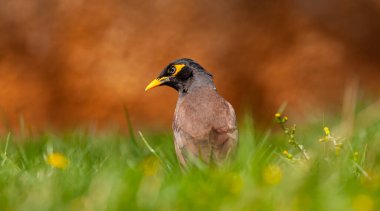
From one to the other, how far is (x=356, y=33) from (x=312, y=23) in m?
0.39

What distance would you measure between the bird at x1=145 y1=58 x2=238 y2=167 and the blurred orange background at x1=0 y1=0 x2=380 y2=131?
2547 mm

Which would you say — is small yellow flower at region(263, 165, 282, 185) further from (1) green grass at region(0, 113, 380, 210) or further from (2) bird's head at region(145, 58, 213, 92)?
(2) bird's head at region(145, 58, 213, 92)

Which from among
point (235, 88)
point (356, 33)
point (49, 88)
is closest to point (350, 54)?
point (356, 33)

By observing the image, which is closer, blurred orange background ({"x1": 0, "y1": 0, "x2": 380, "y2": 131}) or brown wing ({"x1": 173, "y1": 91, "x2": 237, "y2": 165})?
brown wing ({"x1": 173, "y1": 91, "x2": 237, "y2": 165})

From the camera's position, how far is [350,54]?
6559 millimetres

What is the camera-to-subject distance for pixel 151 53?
6.40m

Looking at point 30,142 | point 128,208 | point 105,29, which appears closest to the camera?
point 128,208

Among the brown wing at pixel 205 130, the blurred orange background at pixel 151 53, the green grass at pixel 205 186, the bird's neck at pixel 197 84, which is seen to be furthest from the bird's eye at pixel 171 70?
the blurred orange background at pixel 151 53

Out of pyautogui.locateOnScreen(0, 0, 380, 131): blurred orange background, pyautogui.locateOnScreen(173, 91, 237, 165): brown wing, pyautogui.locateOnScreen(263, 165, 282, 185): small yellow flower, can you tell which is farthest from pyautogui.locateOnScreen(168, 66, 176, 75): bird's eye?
pyautogui.locateOnScreen(0, 0, 380, 131): blurred orange background

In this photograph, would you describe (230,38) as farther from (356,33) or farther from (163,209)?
(163,209)

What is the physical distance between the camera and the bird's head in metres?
3.93

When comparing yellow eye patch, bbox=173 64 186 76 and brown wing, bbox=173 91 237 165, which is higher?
yellow eye patch, bbox=173 64 186 76

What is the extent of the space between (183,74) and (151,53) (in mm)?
2463

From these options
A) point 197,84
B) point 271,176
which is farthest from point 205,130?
point 271,176
